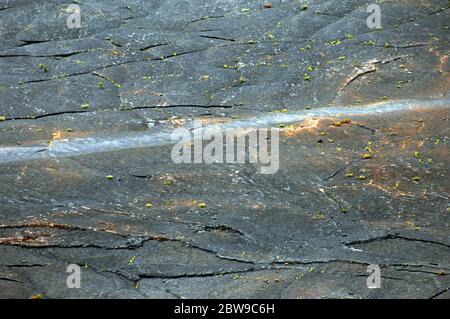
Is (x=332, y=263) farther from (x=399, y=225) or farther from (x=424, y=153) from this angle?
(x=424, y=153)

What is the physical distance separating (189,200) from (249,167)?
0.72m

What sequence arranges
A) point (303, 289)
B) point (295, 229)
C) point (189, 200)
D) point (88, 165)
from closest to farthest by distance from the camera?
point (303, 289)
point (295, 229)
point (189, 200)
point (88, 165)

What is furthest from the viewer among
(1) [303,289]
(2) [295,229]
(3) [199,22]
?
(3) [199,22]

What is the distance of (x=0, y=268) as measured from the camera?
4.98m

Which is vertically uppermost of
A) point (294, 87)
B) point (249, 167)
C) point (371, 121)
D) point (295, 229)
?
point (294, 87)

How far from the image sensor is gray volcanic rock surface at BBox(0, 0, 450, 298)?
16.6 feet

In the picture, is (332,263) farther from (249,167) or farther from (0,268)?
(0,268)

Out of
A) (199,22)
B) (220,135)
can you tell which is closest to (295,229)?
(220,135)

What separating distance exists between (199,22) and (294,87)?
1.79m

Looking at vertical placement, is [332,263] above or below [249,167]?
below

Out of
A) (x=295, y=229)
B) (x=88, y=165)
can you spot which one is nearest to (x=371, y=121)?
(x=295, y=229)

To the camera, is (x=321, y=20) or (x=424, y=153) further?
(x=321, y=20)

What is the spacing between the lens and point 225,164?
645cm

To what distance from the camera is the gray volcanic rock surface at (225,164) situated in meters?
5.07
